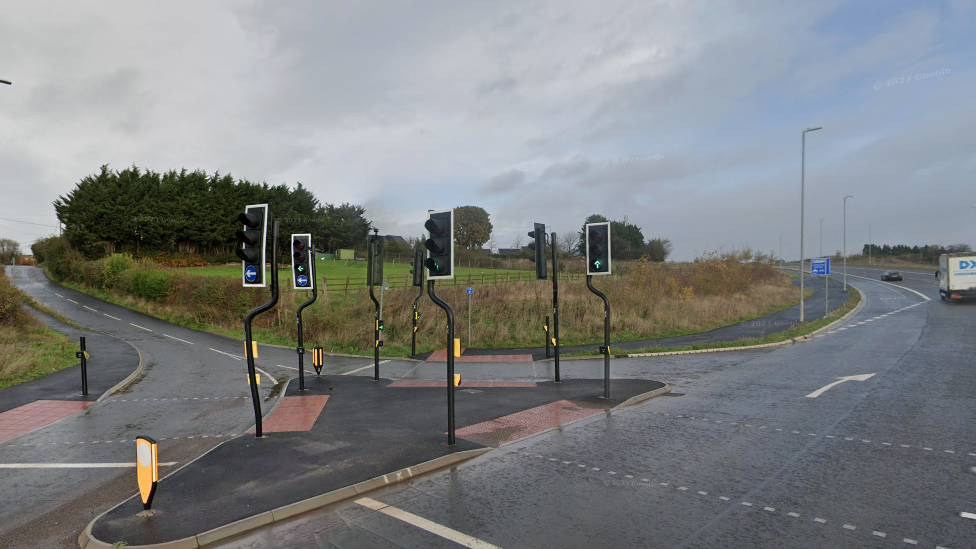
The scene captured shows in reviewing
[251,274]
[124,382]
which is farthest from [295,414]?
[124,382]

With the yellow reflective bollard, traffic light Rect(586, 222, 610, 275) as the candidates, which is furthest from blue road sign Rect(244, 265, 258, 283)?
traffic light Rect(586, 222, 610, 275)

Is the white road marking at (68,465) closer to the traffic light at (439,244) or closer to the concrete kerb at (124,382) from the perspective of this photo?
the traffic light at (439,244)

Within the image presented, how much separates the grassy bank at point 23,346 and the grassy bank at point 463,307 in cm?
809

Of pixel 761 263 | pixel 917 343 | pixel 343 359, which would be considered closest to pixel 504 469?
pixel 343 359

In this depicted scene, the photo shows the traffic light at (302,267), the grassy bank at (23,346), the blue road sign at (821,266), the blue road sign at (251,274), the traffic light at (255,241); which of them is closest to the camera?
the traffic light at (255,241)

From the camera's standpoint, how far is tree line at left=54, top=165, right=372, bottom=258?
5231 cm

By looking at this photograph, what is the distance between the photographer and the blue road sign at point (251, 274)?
8.39 metres

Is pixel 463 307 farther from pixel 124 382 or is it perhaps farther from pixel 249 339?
pixel 249 339

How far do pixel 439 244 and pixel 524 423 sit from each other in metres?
3.56

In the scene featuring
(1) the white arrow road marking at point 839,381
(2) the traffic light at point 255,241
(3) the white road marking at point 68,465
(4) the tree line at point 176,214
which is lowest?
(1) the white arrow road marking at point 839,381

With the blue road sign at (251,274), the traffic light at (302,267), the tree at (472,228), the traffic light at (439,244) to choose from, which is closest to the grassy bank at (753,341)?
the traffic light at (302,267)

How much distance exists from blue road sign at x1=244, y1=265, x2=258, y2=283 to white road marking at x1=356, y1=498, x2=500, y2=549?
399cm

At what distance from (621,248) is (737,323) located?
127 feet

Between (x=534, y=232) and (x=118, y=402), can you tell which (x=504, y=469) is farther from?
(x=118, y=402)
